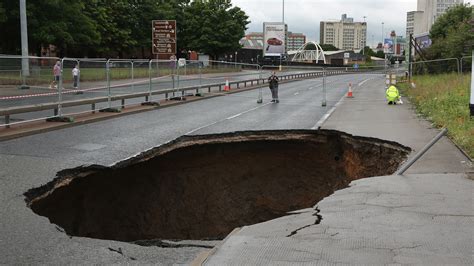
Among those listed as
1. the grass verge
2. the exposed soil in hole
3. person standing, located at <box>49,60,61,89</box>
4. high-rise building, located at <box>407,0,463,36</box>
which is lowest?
the exposed soil in hole

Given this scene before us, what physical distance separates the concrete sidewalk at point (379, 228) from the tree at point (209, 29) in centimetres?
6965

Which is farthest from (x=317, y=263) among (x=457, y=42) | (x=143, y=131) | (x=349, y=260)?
(x=457, y=42)

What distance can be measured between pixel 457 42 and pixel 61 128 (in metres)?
29.7

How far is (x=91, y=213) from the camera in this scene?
28.5 feet

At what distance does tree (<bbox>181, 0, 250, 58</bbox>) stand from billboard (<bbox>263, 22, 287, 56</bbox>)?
57.2 feet

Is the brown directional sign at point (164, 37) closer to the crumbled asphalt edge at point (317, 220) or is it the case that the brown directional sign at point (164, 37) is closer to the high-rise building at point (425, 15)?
the crumbled asphalt edge at point (317, 220)

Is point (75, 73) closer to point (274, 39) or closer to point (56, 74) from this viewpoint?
point (56, 74)

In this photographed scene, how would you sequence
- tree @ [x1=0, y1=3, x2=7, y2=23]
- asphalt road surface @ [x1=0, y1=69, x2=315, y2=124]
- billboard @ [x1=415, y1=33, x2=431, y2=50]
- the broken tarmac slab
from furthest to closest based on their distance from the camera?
billboard @ [x1=415, y1=33, x2=431, y2=50] → tree @ [x1=0, y1=3, x2=7, y2=23] → asphalt road surface @ [x1=0, y1=69, x2=315, y2=124] → the broken tarmac slab

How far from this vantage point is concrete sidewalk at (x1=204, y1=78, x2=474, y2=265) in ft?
14.6

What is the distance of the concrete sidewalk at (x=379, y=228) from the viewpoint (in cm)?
444

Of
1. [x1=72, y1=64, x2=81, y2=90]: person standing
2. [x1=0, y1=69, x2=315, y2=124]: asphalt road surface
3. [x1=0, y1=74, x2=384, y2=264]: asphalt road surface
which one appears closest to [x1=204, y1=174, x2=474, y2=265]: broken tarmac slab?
[x1=0, y1=74, x2=384, y2=264]: asphalt road surface

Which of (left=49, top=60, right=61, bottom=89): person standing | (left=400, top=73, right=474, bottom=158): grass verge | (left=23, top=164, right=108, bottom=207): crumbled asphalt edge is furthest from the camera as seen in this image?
(left=49, top=60, right=61, bottom=89): person standing

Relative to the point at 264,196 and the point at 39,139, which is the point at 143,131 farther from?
the point at 264,196

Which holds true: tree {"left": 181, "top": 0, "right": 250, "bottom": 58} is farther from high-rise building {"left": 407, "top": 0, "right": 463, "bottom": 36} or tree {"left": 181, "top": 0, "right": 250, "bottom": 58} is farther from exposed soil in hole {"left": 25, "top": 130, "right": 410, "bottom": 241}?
exposed soil in hole {"left": 25, "top": 130, "right": 410, "bottom": 241}
